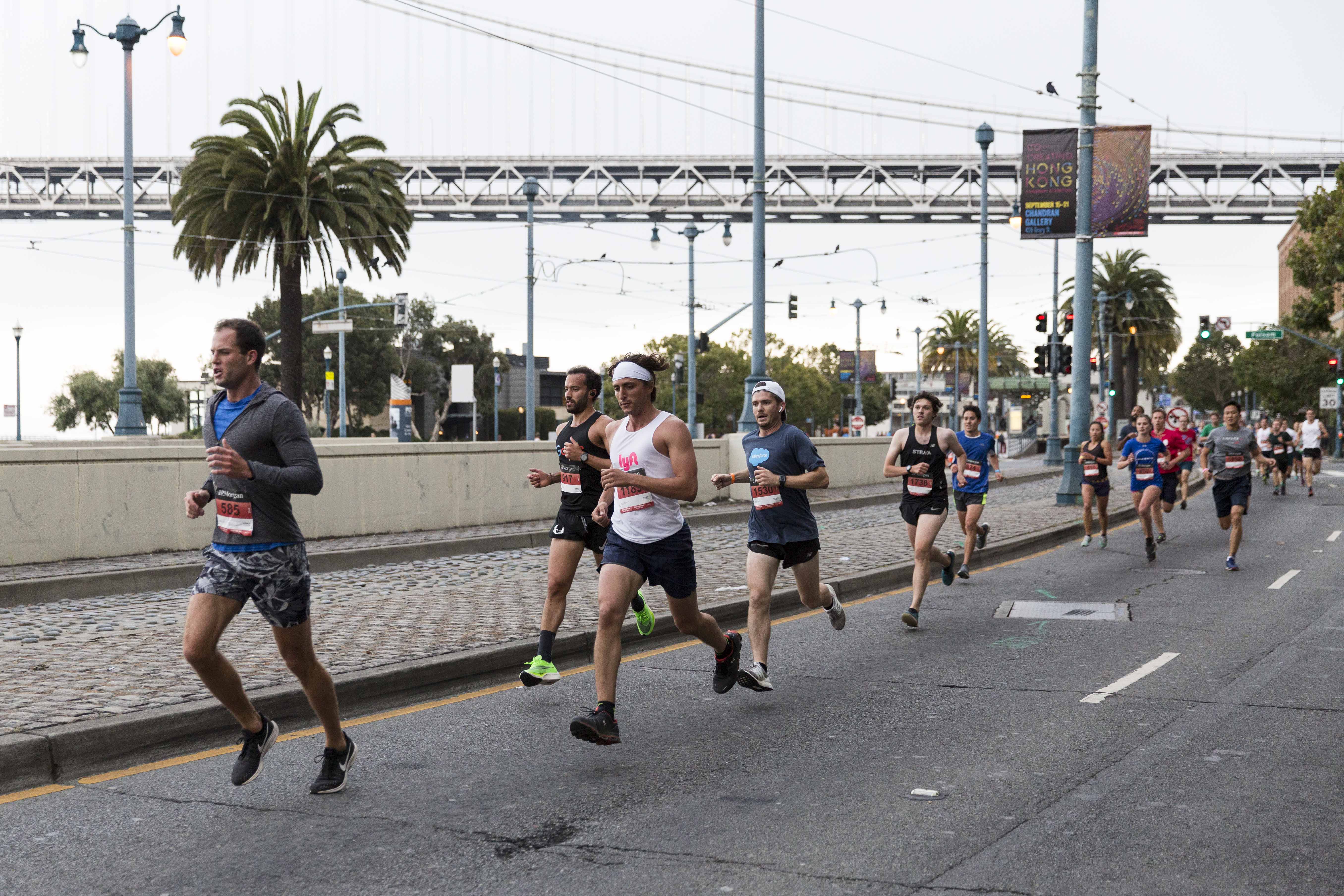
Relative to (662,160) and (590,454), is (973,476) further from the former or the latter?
(662,160)

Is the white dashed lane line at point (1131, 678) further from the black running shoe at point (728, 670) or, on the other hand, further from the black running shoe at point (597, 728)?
the black running shoe at point (597, 728)

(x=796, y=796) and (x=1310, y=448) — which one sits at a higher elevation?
(x=1310, y=448)

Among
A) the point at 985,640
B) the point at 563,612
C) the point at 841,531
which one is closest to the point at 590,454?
the point at 563,612

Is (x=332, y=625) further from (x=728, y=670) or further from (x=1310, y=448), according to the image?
(x=1310, y=448)

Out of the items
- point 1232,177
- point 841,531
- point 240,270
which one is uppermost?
point 1232,177

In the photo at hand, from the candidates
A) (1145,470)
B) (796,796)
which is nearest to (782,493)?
(796,796)

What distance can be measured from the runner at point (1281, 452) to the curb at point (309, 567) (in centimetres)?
1549

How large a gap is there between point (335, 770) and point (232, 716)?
1.34 m

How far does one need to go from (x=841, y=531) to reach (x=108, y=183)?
84.0m

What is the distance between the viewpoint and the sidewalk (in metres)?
7.10

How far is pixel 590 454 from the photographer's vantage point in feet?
26.7

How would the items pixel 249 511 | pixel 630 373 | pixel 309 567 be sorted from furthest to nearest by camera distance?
pixel 309 567 → pixel 630 373 → pixel 249 511

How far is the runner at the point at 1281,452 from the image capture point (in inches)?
1174

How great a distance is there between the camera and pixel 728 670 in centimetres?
733
